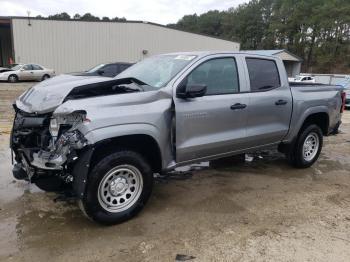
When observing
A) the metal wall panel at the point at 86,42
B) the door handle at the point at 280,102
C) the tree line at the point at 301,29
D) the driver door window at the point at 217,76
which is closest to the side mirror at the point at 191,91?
the driver door window at the point at 217,76

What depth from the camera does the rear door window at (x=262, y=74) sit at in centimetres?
504

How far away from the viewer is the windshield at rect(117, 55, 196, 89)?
14.3ft

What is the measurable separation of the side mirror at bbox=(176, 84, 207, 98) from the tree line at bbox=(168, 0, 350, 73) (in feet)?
210

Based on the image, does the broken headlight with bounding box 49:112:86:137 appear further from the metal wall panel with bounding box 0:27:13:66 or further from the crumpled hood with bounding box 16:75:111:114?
the metal wall panel with bounding box 0:27:13:66

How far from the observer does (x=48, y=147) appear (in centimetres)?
371

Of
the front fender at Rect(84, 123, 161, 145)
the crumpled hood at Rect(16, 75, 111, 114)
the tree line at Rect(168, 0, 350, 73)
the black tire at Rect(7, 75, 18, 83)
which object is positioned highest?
the tree line at Rect(168, 0, 350, 73)

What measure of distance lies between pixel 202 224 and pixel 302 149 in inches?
113

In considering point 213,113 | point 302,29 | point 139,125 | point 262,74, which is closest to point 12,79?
point 262,74

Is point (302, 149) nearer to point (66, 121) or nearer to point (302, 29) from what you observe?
point (66, 121)

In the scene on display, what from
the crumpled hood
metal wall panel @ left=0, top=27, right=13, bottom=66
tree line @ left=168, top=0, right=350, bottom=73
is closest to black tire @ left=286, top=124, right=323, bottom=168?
the crumpled hood

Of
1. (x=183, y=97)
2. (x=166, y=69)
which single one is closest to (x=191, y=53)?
(x=166, y=69)

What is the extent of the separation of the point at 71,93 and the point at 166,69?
1.25m

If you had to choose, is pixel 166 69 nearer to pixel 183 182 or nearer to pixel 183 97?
pixel 183 97

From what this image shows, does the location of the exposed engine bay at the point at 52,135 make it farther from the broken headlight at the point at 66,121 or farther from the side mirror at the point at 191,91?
the side mirror at the point at 191,91
